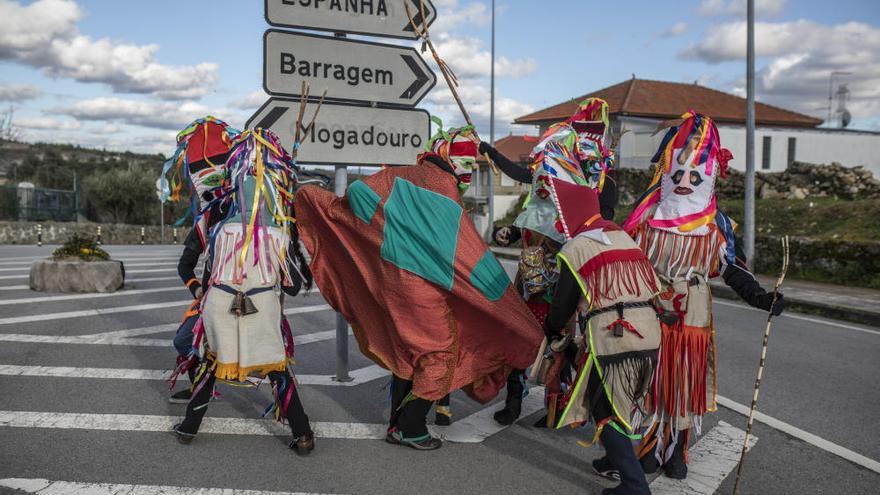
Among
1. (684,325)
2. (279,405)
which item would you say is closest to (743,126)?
(684,325)

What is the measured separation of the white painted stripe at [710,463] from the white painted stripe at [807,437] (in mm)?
328

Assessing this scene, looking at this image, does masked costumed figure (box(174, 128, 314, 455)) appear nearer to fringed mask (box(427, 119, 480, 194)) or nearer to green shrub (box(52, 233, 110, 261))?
fringed mask (box(427, 119, 480, 194))

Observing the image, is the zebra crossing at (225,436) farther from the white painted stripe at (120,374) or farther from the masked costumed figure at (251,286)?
the masked costumed figure at (251,286)

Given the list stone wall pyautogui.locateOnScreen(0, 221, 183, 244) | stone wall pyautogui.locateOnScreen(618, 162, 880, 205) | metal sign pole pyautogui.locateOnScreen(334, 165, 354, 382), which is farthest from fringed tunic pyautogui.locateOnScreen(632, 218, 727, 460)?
stone wall pyautogui.locateOnScreen(0, 221, 183, 244)

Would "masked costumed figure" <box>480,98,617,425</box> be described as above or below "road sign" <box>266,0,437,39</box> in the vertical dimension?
below

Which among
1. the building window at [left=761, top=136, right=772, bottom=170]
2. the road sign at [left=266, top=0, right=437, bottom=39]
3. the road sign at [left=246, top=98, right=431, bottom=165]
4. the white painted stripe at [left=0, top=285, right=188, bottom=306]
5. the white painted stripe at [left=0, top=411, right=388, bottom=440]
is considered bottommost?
the white painted stripe at [left=0, top=411, right=388, bottom=440]

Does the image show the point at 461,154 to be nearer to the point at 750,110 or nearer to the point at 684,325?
the point at 684,325

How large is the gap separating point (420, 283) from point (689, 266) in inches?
59.7

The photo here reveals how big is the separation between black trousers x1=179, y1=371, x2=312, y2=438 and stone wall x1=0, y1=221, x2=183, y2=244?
24.8m

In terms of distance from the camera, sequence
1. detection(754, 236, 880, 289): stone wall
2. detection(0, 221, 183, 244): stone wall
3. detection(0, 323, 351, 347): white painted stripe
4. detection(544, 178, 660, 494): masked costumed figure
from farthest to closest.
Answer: detection(0, 221, 183, 244): stone wall → detection(754, 236, 880, 289): stone wall → detection(0, 323, 351, 347): white painted stripe → detection(544, 178, 660, 494): masked costumed figure

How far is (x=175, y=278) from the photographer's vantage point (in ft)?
42.8

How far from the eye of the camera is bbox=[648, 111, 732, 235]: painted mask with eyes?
3.68 meters

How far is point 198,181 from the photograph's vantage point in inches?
180

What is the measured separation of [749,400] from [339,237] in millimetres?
3584
